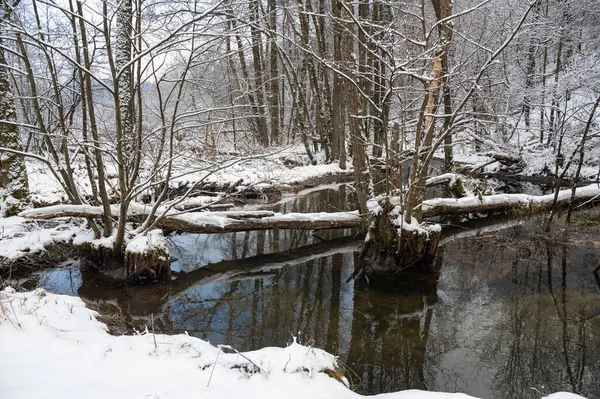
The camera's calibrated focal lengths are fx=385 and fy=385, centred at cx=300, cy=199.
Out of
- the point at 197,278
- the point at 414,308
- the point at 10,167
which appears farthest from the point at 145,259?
the point at 414,308

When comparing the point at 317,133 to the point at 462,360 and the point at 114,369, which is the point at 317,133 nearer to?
the point at 462,360

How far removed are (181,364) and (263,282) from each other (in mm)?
3862

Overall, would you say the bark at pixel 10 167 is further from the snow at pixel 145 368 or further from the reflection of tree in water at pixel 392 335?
the reflection of tree in water at pixel 392 335

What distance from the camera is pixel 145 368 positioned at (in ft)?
8.05

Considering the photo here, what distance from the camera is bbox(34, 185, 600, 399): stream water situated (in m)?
3.93

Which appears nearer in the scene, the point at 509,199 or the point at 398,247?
the point at 398,247

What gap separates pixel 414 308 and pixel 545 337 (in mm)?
1527

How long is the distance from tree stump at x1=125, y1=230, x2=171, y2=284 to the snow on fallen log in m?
5.77

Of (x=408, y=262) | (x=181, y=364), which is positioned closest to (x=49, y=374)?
(x=181, y=364)

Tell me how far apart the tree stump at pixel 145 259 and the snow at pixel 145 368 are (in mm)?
2845

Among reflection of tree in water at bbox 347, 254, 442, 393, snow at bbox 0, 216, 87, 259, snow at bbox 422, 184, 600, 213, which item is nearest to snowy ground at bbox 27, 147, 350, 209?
snow at bbox 0, 216, 87, 259

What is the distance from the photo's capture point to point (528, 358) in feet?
13.5

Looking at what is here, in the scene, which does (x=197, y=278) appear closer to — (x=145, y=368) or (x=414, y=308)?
(x=414, y=308)

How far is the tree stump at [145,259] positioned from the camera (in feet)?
19.6
